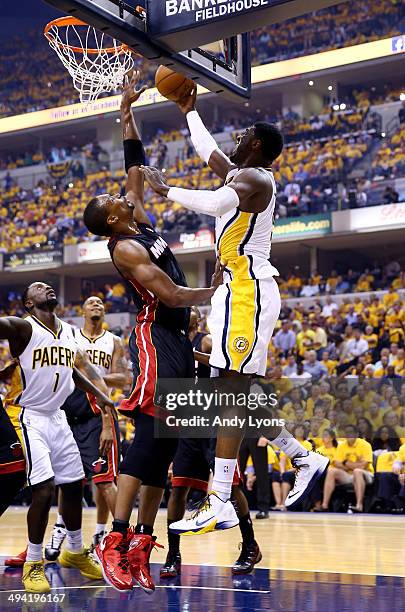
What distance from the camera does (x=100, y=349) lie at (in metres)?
7.23

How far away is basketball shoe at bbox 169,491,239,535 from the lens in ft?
13.7

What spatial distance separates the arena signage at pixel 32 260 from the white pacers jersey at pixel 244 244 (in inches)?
755

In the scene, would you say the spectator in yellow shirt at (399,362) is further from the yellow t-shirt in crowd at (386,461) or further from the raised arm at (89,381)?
the raised arm at (89,381)

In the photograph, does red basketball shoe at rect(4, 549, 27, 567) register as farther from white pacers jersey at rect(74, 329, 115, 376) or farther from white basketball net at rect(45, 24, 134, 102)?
white basketball net at rect(45, 24, 134, 102)

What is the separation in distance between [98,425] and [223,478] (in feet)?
8.32

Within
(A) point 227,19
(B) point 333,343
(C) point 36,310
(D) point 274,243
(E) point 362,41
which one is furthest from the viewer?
(E) point 362,41

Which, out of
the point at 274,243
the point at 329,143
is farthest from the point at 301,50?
the point at 274,243

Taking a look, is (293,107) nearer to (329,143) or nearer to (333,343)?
(329,143)

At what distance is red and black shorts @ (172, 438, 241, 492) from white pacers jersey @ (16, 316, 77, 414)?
3.06 feet

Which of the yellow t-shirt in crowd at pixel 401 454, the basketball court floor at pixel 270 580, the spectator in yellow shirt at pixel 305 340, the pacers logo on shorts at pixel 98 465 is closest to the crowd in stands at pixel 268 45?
the spectator in yellow shirt at pixel 305 340

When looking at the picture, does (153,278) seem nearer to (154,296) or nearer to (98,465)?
(154,296)

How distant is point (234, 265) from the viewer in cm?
457

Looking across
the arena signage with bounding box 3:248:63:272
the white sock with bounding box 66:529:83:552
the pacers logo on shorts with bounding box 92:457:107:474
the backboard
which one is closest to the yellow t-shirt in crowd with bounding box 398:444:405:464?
the pacers logo on shorts with bounding box 92:457:107:474

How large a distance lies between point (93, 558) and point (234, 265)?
2692 millimetres
